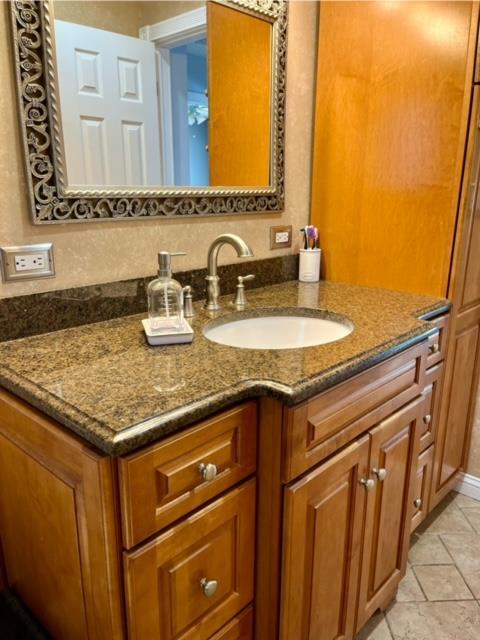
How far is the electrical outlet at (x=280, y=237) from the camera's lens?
1690 mm

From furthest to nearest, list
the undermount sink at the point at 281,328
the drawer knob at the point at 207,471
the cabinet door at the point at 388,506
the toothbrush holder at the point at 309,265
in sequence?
the toothbrush holder at the point at 309,265
the undermount sink at the point at 281,328
the cabinet door at the point at 388,506
the drawer knob at the point at 207,471

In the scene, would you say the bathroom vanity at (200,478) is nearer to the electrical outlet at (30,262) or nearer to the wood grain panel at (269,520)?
the wood grain panel at (269,520)

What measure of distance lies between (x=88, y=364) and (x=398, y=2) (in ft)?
4.57

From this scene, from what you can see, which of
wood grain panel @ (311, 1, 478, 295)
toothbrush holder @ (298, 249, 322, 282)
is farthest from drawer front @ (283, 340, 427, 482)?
toothbrush holder @ (298, 249, 322, 282)

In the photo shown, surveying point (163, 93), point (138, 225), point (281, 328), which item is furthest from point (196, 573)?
point (163, 93)

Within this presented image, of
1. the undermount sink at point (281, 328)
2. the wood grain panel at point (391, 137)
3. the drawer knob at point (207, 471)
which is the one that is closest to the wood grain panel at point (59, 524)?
the drawer knob at point (207, 471)

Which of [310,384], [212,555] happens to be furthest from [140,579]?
[310,384]

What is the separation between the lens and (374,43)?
1.53 meters

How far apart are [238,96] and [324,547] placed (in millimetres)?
1285

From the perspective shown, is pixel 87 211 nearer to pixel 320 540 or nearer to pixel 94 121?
pixel 94 121

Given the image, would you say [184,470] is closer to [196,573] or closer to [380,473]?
[196,573]

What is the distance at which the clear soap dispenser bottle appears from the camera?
43.4 inches

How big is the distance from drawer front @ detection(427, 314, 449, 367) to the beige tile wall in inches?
23.0

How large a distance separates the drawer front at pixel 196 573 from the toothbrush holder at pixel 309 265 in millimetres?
978
